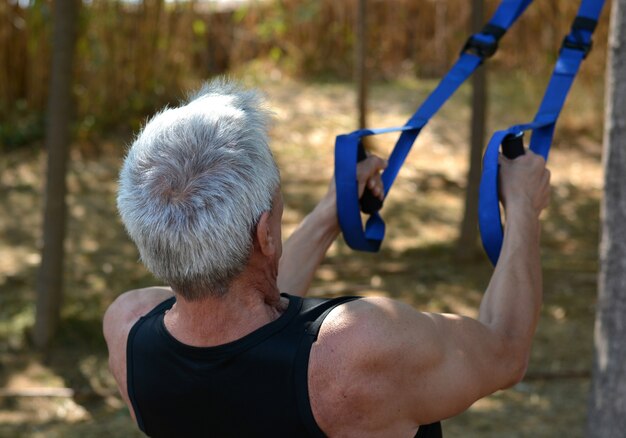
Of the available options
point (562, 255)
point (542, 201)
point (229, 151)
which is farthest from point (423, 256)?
point (229, 151)

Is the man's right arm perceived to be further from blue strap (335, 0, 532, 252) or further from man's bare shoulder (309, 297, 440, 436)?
blue strap (335, 0, 532, 252)

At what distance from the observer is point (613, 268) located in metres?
2.96

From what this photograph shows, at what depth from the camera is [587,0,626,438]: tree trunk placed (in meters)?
2.91

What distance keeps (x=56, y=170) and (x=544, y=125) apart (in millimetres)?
3785

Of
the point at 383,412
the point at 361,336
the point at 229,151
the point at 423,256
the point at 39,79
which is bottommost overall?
the point at 423,256

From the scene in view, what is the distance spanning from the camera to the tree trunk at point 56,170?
5.30m

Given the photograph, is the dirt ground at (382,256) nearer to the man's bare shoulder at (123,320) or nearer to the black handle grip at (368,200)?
the black handle grip at (368,200)

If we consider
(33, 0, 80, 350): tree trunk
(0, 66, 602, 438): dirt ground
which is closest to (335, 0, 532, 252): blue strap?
(0, 66, 602, 438): dirt ground

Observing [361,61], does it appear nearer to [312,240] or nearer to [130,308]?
[312,240]

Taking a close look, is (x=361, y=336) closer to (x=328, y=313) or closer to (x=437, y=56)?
(x=328, y=313)

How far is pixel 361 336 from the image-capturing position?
164 centimetres

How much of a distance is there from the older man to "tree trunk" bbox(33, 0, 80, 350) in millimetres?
3735

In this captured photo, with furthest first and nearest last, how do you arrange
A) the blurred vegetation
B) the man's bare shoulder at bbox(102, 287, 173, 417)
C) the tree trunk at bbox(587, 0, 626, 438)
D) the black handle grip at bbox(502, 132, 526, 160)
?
the blurred vegetation, the tree trunk at bbox(587, 0, 626, 438), the black handle grip at bbox(502, 132, 526, 160), the man's bare shoulder at bbox(102, 287, 173, 417)

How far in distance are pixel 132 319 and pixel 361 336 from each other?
0.55 m
